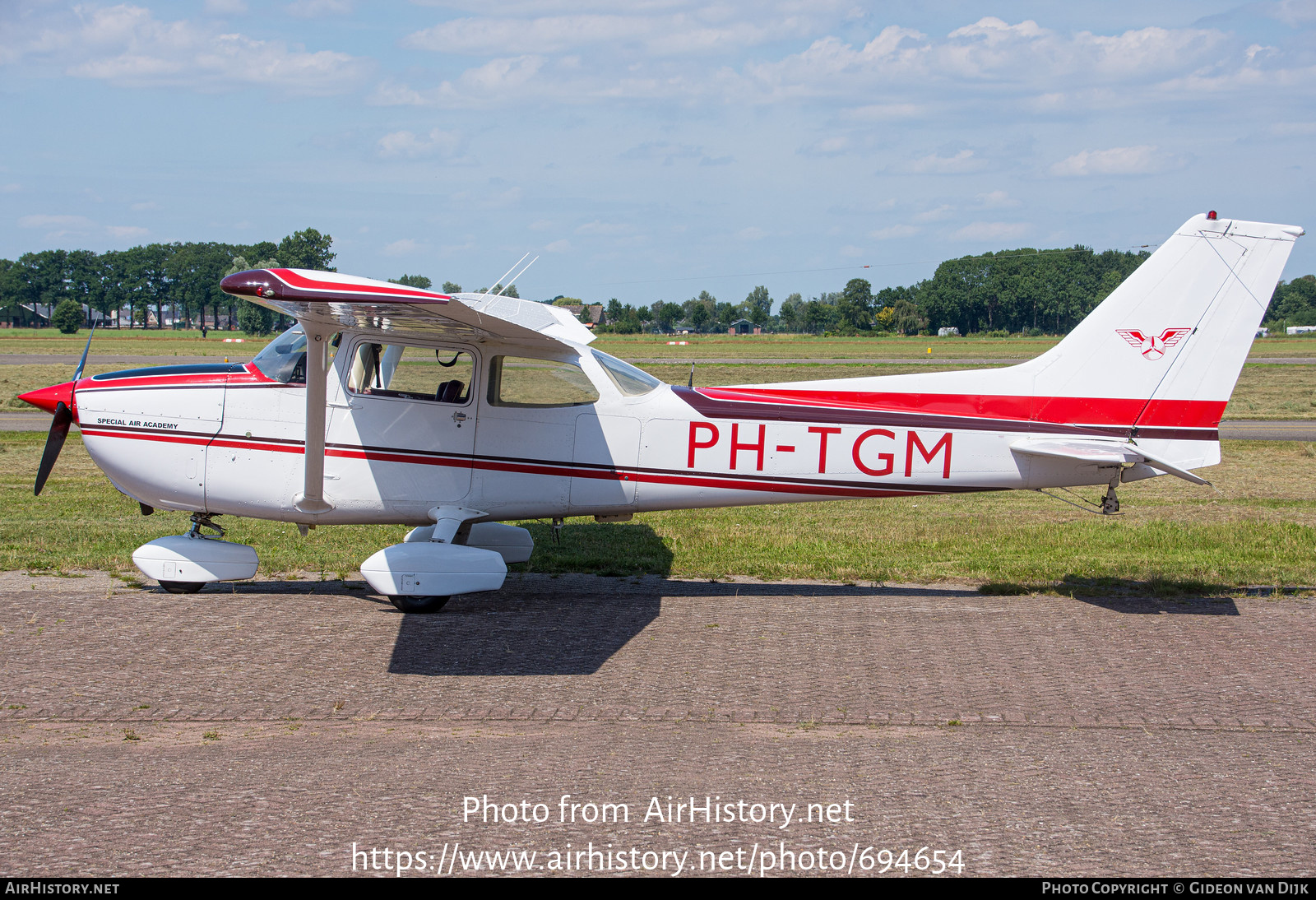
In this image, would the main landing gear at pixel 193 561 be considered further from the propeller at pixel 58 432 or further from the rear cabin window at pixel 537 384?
the rear cabin window at pixel 537 384

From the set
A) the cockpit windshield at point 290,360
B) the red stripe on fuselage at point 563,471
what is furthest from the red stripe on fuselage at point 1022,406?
the cockpit windshield at point 290,360

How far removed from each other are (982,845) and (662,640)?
3.22 metres

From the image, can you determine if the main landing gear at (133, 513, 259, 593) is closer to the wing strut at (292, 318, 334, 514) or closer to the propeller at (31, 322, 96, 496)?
the wing strut at (292, 318, 334, 514)

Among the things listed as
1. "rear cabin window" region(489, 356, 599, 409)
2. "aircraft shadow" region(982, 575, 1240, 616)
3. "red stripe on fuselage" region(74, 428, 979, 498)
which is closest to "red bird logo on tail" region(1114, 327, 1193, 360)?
"red stripe on fuselage" region(74, 428, 979, 498)

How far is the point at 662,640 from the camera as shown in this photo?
6.84 meters

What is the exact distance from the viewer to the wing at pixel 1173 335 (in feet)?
24.9

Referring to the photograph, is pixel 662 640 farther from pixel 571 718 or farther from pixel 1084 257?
pixel 1084 257

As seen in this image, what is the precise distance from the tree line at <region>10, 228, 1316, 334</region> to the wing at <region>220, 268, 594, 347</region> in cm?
6001

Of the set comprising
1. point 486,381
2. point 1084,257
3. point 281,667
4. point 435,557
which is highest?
point 1084,257

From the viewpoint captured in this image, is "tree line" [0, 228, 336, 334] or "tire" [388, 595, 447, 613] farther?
"tree line" [0, 228, 336, 334]

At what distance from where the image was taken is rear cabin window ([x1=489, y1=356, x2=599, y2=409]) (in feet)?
25.0

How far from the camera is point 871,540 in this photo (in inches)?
394

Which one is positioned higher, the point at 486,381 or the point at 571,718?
the point at 486,381

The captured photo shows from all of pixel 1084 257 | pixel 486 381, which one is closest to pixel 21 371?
pixel 486 381
